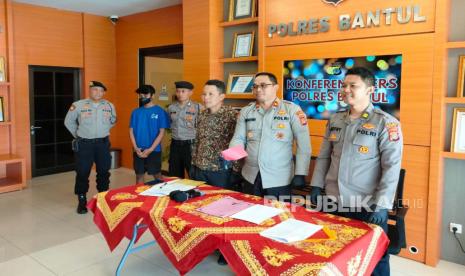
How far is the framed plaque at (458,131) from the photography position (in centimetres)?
333

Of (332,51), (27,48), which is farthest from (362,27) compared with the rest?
(27,48)

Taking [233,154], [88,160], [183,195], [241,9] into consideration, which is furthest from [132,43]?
[183,195]

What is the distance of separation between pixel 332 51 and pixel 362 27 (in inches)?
14.1

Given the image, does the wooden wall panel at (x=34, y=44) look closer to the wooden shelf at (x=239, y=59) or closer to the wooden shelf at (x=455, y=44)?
the wooden shelf at (x=239, y=59)

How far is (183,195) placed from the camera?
8.39 feet

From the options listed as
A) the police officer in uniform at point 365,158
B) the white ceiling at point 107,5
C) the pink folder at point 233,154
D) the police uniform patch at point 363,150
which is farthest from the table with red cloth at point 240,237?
the white ceiling at point 107,5

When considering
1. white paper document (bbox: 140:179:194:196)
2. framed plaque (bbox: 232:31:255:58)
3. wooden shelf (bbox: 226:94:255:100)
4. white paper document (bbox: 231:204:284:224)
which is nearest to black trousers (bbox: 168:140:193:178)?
wooden shelf (bbox: 226:94:255:100)

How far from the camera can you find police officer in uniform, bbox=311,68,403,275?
240cm

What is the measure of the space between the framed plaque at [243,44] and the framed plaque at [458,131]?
2317 mm

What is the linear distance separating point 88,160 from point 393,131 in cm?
377

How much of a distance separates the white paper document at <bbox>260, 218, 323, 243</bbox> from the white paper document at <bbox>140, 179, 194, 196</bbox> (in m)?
0.95

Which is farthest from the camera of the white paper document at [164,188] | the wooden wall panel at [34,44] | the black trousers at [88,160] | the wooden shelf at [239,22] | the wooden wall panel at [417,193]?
the wooden wall panel at [34,44]

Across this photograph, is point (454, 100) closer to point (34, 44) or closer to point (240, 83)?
point (240, 83)

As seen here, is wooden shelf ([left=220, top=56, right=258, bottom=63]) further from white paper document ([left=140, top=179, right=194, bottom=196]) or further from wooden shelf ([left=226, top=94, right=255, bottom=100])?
white paper document ([left=140, top=179, right=194, bottom=196])
